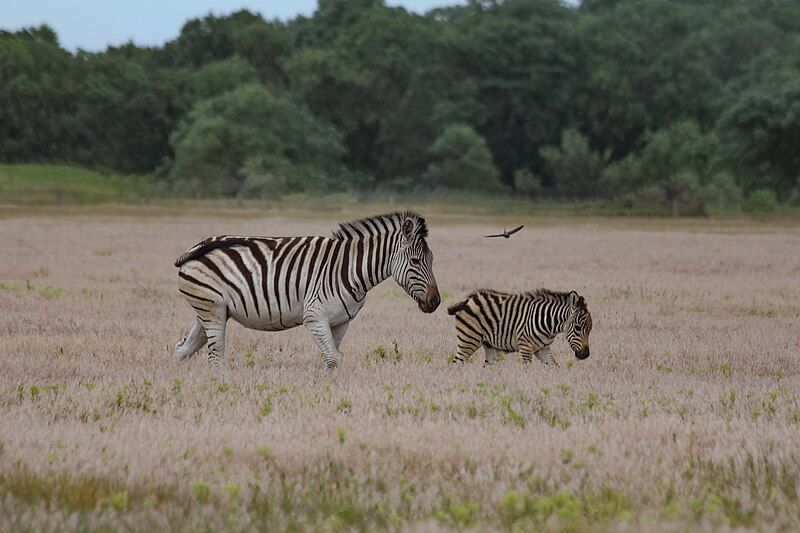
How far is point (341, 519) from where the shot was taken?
605 centimetres

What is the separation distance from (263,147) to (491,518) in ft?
271

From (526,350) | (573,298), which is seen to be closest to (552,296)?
(573,298)

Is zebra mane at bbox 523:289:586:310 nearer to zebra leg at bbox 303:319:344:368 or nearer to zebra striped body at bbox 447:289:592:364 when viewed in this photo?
zebra striped body at bbox 447:289:592:364

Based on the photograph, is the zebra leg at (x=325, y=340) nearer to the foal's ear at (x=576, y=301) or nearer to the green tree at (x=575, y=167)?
the foal's ear at (x=576, y=301)

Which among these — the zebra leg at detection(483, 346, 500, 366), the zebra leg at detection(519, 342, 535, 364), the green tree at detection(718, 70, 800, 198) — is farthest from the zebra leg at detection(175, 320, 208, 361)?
the green tree at detection(718, 70, 800, 198)

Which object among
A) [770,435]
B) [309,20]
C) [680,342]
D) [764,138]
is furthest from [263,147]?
[770,435]

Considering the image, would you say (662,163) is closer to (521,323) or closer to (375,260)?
(521,323)

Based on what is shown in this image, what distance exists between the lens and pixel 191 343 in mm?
12461

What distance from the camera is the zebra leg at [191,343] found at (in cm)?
1245

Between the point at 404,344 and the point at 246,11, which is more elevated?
the point at 246,11

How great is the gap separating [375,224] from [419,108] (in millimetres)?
88363

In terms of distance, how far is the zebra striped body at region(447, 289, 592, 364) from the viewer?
41.5 ft

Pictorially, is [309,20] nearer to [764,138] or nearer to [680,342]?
[764,138]

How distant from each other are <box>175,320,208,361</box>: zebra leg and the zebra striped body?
2.58 meters
